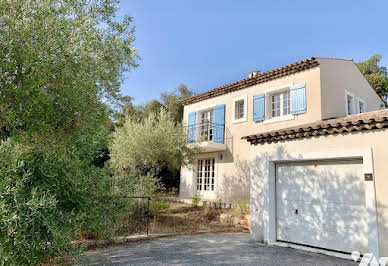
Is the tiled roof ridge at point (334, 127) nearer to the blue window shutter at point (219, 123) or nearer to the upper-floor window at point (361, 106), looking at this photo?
the blue window shutter at point (219, 123)

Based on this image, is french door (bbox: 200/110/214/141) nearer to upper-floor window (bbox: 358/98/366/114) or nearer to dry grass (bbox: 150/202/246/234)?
dry grass (bbox: 150/202/246/234)

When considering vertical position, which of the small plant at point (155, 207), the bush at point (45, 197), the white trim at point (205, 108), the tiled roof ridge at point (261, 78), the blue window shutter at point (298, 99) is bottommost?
the small plant at point (155, 207)

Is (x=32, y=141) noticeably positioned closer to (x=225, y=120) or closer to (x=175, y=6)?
(x=175, y=6)

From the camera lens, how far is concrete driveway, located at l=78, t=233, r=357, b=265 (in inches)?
238

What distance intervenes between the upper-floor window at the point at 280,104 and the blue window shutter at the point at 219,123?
293 centimetres

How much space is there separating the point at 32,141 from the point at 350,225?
6.67 meters

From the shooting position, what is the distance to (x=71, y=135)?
16.0 ft

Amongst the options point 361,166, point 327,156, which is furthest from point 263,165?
point 361,166

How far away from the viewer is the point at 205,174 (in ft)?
53.1

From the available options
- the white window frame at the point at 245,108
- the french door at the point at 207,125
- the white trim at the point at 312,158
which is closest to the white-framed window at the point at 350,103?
the white window frame at the point at 245,108

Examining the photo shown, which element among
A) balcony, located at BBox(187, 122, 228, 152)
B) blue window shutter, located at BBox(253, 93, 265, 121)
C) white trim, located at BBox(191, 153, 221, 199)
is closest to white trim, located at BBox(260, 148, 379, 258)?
blue window shutter, located at BBox(253, 93, 265, 121)

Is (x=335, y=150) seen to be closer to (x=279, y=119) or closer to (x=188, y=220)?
(x=279, y=119)

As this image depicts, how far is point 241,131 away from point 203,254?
28.0ft

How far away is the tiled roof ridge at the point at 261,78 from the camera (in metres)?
A: 12.0
